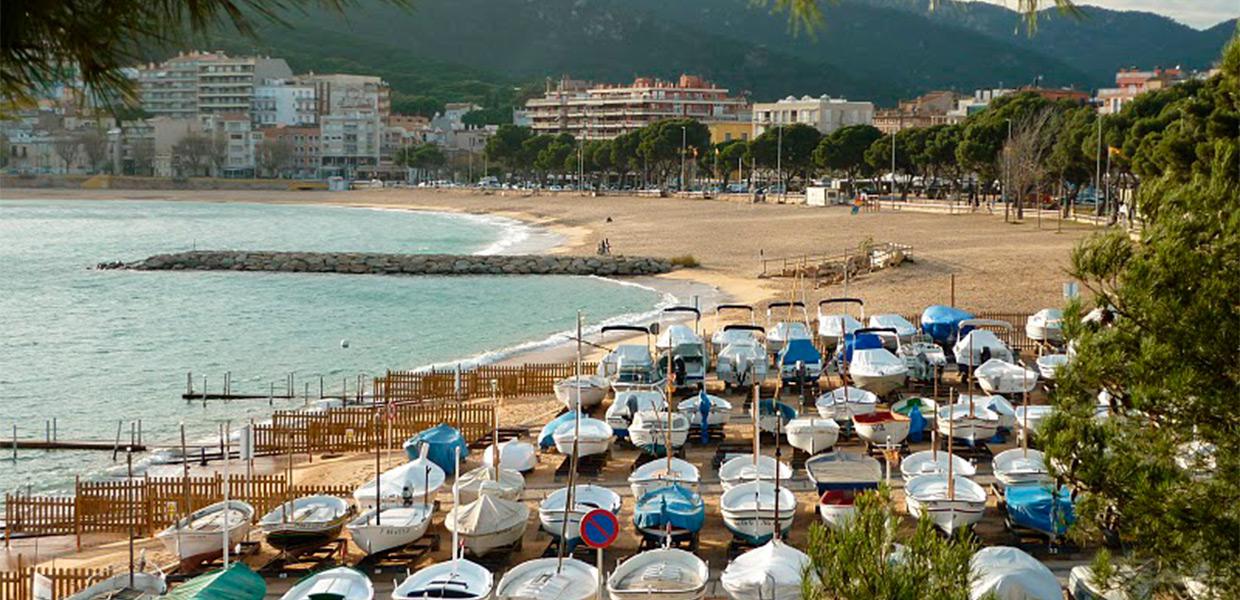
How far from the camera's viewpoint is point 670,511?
1499 cm

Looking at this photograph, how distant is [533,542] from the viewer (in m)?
16.0

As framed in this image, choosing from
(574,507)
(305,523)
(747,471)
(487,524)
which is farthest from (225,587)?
(747,471)

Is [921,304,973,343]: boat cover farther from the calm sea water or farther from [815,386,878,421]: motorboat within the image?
the calm sea water

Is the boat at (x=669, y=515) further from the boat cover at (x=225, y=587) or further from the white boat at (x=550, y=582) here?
the boat cover at (x=225, y=587)

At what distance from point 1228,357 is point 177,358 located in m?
35.0

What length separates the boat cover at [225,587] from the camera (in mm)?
11984

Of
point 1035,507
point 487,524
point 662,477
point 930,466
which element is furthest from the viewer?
point 930,466

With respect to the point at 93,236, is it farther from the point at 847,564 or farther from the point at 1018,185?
the point at 847,564

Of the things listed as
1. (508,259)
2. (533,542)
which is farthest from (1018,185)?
(533,542)

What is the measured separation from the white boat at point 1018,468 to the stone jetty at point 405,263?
40931mm

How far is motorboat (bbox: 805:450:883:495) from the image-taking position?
16.2 metres

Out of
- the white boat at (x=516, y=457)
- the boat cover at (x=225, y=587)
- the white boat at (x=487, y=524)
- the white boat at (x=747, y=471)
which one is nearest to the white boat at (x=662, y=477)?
the white boat at (x=747, y=471)

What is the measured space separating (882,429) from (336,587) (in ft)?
31.8

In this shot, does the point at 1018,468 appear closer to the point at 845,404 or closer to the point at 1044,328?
the point at 845,404
